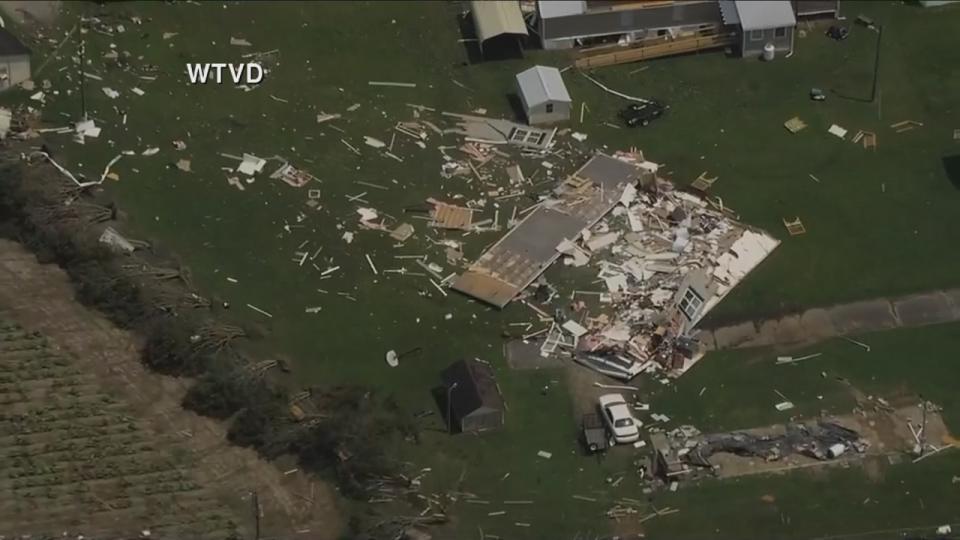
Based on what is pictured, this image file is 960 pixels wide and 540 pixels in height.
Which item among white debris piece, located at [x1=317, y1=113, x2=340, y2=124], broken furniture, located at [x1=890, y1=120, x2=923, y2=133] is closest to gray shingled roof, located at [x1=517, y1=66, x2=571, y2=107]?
white debris piece, located at [x1=317, y1=113, x2=340, y2=124]

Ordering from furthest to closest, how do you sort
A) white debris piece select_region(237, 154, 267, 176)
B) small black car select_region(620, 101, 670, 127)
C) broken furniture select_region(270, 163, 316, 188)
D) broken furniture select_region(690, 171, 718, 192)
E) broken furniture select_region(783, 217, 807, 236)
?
1. small black car select_region(620, 101, 670, 127)
2. white debris piece select_region(237, 154, 267, 176)
3. broken furniture select_region(270, 163, 316, 188)
4. broken furniture select_region(690, 171, 718, 192)
5. broken furniture select_region(783, 217, 807, 236)

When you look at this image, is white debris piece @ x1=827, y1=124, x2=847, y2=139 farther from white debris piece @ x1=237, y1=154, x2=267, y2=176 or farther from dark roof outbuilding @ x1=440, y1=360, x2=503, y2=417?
white debris piece @ x1=237, y1=154, x2=267, y2=176

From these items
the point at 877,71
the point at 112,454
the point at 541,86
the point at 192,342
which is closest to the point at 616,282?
the point at 541,86

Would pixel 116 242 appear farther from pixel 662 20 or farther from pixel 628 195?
pixel 662 20

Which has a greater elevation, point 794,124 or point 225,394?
point 794,124

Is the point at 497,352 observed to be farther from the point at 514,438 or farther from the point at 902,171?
the point at 902,171

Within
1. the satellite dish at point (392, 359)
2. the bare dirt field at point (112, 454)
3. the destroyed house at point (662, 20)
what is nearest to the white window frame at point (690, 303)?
the satellite dish at point (392, 359)

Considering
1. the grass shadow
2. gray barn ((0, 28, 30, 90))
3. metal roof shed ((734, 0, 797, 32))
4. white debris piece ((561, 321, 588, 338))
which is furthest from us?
metal roof shed ((734, 0, 797, 32))
